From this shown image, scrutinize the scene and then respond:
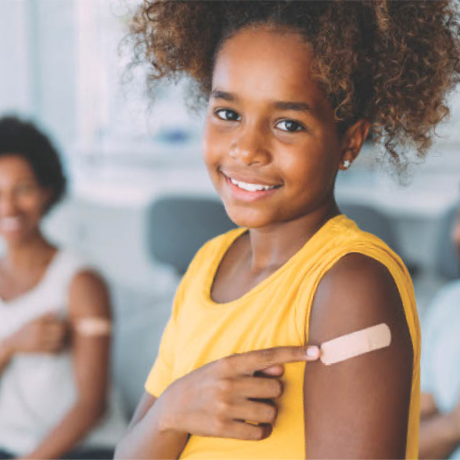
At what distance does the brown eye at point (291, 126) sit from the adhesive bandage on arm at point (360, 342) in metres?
0.21

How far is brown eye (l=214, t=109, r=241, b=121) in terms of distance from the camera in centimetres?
67

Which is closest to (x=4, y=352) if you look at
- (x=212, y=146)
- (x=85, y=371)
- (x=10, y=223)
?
(x=85, y=371)

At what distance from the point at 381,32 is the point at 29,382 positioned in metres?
1.15

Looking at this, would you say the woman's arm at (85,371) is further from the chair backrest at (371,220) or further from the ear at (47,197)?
the chair backrest at (371,220)

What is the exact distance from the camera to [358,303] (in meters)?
0.55

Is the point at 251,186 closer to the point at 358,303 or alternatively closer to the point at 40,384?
the point at 358,303

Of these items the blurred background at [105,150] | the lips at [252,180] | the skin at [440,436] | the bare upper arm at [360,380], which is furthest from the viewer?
the blurred background at [105,150]

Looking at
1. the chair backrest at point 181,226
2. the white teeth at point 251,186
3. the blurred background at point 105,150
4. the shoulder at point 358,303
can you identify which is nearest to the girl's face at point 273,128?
the white teeth at point 251,186

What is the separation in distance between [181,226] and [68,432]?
0.96m

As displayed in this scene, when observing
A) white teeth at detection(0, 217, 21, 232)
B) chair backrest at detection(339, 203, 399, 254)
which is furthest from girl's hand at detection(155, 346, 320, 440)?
chair backrest at detection(339, 203, 399, 254)

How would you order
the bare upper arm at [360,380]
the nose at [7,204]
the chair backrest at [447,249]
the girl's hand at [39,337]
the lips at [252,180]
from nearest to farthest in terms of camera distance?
the bare upper arm at [360,380]
the lips at [252,180]
the girl's hand at [39,337]
the nose at [7,204]
the chair backrest at [447,249]

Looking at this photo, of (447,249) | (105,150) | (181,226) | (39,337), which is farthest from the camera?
(105,150)

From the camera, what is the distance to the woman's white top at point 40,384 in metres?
1.40

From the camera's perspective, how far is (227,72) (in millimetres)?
659
